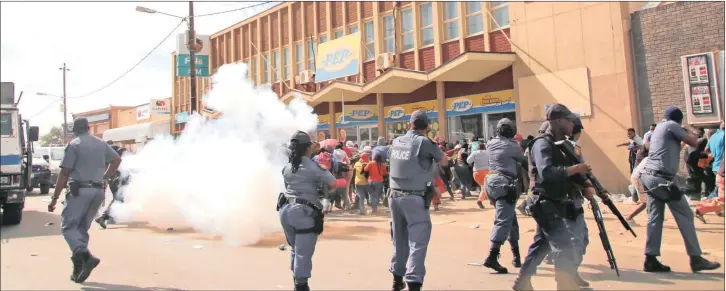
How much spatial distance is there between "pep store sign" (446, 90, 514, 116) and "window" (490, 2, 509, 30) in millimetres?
2100

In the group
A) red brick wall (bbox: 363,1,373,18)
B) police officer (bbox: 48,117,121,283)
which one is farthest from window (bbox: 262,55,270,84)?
police officer (bbox: 48,117,121,283)

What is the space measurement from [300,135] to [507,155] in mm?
2378

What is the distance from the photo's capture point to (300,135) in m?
4.69

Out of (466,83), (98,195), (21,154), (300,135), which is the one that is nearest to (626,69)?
(466,83)

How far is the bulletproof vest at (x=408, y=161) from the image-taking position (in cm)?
472

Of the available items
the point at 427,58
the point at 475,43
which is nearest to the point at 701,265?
the point at 475,43

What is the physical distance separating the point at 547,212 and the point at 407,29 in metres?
15.8

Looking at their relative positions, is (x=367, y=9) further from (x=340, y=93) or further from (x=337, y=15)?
(x=340, y=93)

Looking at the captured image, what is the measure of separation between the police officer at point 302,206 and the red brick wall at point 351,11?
57.3 ft

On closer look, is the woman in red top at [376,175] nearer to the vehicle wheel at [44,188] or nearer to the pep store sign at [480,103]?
the pep store sign at [480,103]

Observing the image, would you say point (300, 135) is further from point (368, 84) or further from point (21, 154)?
point (368, 84)

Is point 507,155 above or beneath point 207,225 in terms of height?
above

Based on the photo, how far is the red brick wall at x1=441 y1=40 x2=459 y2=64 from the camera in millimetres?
17438

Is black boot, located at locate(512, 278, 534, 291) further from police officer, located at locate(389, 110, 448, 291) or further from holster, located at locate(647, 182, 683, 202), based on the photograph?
holster, located at locate(647, 182, 683, 202)
